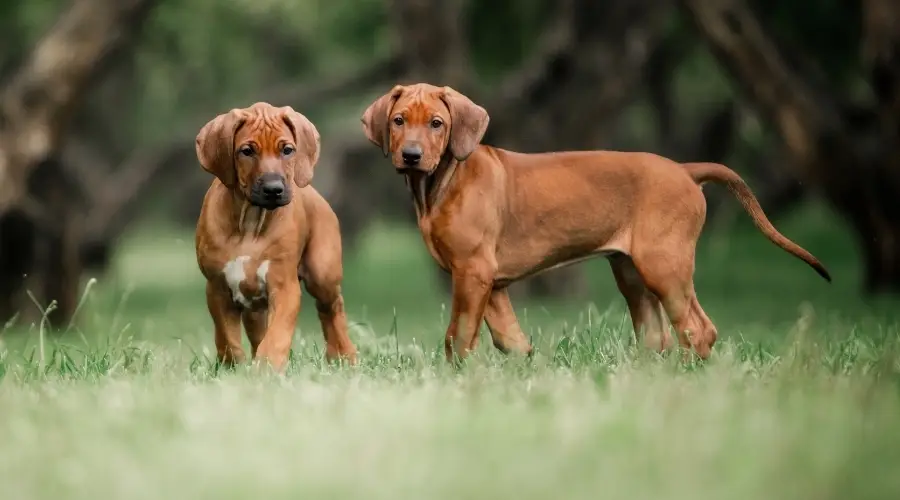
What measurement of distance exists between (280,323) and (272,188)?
24.9 inches

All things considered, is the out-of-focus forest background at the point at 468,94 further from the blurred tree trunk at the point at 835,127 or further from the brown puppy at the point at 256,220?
the brown puppy at the point at 256,220

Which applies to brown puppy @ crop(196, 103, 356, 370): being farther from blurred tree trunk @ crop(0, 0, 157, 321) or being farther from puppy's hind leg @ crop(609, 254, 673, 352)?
blurred tree trunk @ crop(0, 0, 157, 321)

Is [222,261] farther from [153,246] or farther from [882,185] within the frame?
[153,246]

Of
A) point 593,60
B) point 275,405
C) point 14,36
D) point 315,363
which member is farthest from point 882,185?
point 14,36

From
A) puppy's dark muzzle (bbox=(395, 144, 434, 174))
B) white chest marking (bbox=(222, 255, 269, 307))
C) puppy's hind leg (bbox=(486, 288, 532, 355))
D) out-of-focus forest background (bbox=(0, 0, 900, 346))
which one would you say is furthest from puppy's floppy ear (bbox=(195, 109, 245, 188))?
out-of-focus forest background (bbox=(0, 0, 900, 346))

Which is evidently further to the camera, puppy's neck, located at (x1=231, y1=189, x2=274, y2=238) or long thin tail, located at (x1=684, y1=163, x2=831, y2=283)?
long thin tail, located at (x1=684, y1=163, x2=831, y2=283)

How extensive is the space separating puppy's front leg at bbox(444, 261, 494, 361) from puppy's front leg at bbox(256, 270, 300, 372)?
72 centimetres

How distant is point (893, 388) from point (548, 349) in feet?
7.01

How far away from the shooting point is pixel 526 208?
6258mm

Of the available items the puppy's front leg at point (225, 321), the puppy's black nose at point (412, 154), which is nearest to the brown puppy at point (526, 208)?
the puppy's black nose at point (412, 154)

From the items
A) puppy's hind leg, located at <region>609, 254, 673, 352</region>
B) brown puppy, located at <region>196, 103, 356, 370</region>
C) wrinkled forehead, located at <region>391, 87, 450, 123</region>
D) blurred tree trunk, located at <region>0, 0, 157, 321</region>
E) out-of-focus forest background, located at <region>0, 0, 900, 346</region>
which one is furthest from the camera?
out-of-focus forest background, located at <region>0, 0, 900, 346</region>

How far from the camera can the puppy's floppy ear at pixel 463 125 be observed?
6008mm

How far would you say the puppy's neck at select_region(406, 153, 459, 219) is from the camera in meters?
6.11

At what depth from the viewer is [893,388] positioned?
4594mm
